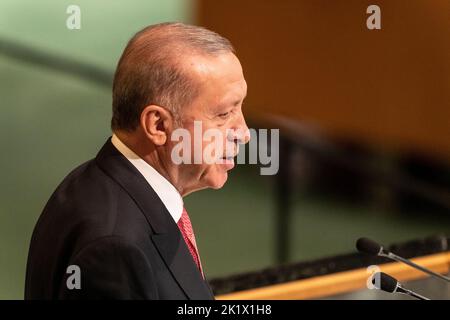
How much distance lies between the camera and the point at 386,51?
11.2ft

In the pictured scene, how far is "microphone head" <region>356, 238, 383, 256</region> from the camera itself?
147 centimetres

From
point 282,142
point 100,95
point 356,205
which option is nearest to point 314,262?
point 100,95

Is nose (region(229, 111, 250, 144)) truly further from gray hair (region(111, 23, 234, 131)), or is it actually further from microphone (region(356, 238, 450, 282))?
microphone (region(356, 238, 450, 282))

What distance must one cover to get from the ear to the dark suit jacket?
51 mm

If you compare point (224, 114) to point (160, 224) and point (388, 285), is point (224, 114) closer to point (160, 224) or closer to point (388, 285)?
point (160, 224)

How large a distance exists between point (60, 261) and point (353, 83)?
2.38 metres

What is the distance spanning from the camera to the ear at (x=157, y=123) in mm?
1252

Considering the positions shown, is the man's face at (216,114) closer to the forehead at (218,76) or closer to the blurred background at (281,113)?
the forehead at (218,76)

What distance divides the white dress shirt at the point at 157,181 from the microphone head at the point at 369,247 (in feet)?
1.04

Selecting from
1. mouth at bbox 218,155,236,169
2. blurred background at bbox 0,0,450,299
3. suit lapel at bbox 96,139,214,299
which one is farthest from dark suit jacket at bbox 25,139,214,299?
blurred background at bbox 0,0,450,299

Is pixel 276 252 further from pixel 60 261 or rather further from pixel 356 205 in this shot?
pixel 60 261

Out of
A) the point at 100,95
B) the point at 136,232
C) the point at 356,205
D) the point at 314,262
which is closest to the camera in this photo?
the point at 136,232

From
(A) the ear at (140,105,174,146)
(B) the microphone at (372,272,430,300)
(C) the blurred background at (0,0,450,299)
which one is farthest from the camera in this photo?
(C) the blurred background at (0,0,450,299)
